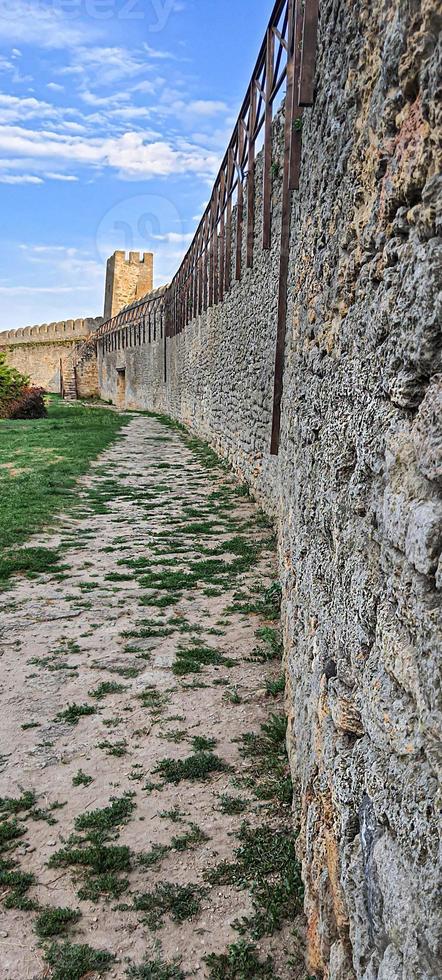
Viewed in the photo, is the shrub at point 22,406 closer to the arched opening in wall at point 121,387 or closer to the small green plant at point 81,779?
the arched opening in wall at point 121,387

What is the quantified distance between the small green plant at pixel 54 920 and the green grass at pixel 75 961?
5 centimetres

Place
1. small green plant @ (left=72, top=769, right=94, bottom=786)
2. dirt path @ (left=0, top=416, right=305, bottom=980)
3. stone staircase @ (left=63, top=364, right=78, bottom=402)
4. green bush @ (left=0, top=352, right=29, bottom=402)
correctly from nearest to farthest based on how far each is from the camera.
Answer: dirt path @ (left=0, top=416, right=305, bottom=980)
small green plant @ (left=72, top=769, right=94, bottom=786)
green bush @ (left=0, top=352, right=29, bottom=402)
stone staircase @ (left=63, top=364, right=78, bottom=402)

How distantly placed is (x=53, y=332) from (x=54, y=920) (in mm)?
41157

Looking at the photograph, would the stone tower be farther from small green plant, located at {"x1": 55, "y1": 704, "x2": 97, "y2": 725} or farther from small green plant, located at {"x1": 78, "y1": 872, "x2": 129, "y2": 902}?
small green plant, located at {"x1": 78, "y1": 872, "x2": 129, "y2": 902}

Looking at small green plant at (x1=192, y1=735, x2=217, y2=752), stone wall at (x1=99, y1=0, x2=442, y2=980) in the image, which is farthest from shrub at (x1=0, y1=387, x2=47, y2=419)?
stone wall at (x1=99, y1=0, x2=442, y2=980)

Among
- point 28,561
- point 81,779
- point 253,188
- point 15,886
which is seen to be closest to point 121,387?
point 253,188

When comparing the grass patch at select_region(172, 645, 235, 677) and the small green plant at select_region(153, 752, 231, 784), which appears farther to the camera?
the grass patch at select_region(172, 645, 235, 677)

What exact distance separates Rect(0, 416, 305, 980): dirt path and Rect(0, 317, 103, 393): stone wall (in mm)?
35567

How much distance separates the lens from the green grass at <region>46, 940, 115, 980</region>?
2.21m

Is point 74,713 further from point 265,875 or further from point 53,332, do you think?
point 53,332

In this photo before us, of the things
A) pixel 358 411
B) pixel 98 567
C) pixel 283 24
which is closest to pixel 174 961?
pixel 358 411

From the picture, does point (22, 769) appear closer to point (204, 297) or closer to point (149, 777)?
point (149, 777)

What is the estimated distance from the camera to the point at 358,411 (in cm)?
177

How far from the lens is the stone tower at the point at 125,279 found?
38.3 m
